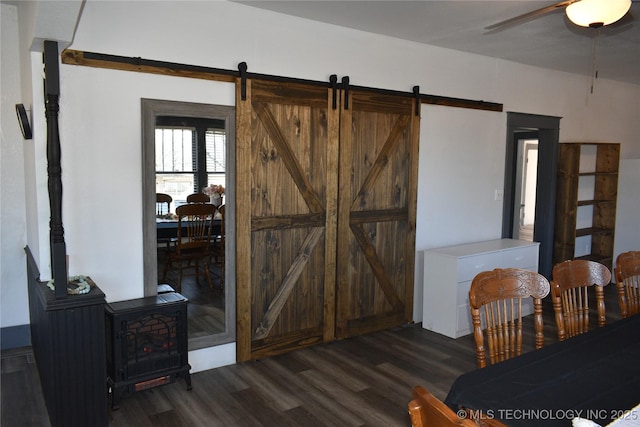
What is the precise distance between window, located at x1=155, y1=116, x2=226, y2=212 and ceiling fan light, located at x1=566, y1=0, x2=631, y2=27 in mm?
2377

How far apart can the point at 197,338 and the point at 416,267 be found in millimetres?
2286

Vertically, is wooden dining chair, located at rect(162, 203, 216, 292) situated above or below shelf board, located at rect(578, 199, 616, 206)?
below

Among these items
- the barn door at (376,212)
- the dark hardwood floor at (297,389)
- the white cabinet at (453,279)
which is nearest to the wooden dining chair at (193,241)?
the dark hardwood floor at (297,389)

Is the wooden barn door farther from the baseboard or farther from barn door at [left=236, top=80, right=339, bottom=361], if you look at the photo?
the baseboard

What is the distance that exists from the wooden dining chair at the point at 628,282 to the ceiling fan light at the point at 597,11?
1.35 metres

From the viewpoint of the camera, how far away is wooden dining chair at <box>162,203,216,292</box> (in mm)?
3896

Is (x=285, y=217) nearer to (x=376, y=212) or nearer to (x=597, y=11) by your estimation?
(x=376, y=212)

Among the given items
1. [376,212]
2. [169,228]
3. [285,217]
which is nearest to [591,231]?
[376,212]

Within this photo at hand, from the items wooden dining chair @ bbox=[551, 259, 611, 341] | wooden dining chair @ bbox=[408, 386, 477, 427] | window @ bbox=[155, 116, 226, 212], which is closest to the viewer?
wooden dining chair @ bbox=[408, 386, 477, 427]

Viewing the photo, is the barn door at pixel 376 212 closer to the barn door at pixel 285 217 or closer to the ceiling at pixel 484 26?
the barn door at pixel 285 217

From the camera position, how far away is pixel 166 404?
10.3 feet

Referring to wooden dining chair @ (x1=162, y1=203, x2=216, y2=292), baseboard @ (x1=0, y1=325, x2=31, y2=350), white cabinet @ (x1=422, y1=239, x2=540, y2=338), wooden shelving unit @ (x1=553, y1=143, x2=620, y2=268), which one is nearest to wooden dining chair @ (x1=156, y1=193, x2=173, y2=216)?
wooden dining chair @ (x1=162, y1=203, x2=216, y2=292)

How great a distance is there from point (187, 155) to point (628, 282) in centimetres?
305

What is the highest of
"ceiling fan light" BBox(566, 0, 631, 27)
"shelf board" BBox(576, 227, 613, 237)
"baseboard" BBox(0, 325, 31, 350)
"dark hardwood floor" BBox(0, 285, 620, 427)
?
"ceiling fan light" BBox(566, 0, 631, 27)
